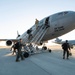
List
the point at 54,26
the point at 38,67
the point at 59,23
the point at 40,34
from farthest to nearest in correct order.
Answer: the point at 40,34, the point at 54,26, the point at 59,23, the point at 38,67

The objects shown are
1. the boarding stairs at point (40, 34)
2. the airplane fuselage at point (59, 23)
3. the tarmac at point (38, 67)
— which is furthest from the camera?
the boarding stairs at point (40, 34)

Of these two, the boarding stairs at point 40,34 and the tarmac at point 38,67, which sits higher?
the boarding stairs at point 40,34

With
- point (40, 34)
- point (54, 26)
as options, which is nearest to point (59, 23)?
point (54, 26)

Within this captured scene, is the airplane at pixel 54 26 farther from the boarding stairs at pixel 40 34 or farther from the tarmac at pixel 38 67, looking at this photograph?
the tarmac at pixel 38 67

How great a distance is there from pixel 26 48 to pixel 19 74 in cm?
1023

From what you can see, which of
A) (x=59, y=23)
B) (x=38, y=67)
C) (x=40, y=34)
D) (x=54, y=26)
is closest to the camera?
(x=38, y=67)

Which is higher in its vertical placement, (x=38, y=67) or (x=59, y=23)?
(x=59, y=23)

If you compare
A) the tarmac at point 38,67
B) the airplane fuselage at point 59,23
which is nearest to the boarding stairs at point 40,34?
the airplane fuselage at point 59,23

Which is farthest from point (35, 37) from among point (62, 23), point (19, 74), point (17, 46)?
point (19, 74)

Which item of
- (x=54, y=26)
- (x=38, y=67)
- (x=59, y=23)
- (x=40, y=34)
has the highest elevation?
(x=59, y=23)

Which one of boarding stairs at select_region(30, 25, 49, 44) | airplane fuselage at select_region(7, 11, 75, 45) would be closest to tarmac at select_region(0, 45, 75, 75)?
airplane fuselage at select_region(7, 11, 75, 45)

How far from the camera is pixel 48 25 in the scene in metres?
21.0

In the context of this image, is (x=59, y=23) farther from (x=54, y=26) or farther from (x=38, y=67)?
(x=38, y=67)

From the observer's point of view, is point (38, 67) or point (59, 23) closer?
point (38, 67)
